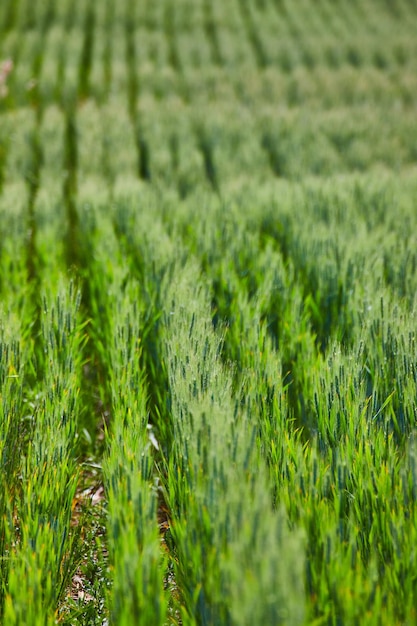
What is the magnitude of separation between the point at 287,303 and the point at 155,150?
340 centimetres

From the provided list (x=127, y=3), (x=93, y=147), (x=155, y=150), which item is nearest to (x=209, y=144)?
(x=155, y=150)

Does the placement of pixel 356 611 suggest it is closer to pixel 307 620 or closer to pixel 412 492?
pixel 307 620

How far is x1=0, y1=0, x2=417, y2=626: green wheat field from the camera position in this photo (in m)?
1.03

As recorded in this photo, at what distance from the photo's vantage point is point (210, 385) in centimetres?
141

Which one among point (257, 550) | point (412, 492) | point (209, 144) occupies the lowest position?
point (209, 144)

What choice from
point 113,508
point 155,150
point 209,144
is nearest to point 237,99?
point 209,144

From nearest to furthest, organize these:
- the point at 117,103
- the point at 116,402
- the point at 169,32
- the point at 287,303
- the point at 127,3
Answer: the point at 116,402, the point at 287,303, the point at 117,103, the point at 169,32, the point at 127,3

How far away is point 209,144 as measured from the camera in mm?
5422

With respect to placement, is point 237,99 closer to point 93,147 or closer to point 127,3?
point 93,147

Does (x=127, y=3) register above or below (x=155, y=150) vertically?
above

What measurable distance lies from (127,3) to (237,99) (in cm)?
674

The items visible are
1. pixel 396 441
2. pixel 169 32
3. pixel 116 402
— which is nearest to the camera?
pixel 396 441

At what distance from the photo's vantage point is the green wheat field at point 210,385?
→ 1032 mm

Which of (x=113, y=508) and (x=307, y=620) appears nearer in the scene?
(x=307, y=620)
